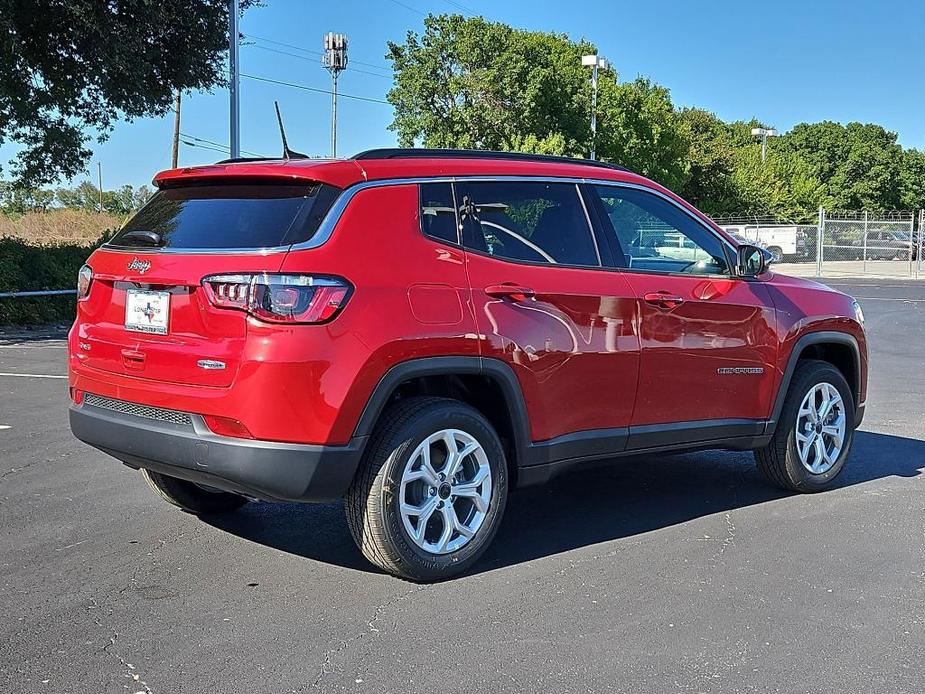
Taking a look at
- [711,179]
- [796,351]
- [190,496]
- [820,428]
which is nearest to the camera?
[190,496]

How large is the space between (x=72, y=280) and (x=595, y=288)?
1558cm

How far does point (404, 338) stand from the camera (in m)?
4.08

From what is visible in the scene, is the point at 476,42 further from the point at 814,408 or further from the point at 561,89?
the point at 814,408

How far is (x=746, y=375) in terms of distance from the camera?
18.1 feet

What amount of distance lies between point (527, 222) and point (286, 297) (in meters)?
1.40

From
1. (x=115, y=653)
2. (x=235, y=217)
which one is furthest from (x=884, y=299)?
(x=115, y=653)

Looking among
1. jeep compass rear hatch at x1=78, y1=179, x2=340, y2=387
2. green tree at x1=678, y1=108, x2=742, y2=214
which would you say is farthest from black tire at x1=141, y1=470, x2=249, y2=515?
green tree at x1=678, y1=108, x2=742, y2=214

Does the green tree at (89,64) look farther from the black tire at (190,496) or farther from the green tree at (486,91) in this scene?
the green tree at (486,91)

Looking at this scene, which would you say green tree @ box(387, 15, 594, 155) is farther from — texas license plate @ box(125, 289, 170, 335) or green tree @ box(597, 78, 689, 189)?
texas license plate @ box(125, 289, 170, 335)

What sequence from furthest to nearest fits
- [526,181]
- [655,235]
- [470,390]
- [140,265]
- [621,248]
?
[655,235], [621,248], [526,181], [470,390], [140,265]

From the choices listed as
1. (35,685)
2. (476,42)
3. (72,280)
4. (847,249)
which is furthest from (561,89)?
(35,685)

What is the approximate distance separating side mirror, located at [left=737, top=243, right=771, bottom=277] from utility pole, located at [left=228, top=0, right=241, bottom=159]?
13.9m

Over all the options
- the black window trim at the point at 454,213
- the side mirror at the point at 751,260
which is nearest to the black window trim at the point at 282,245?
the black window trim at the point at 454,213

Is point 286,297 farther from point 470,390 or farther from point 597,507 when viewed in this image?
point 597,507
